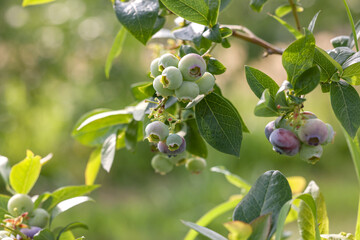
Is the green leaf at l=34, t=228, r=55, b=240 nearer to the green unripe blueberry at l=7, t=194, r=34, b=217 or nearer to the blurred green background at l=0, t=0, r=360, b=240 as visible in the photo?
the green unripe blueberry at l=7, t=194, r=34, b=217

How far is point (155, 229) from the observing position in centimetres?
277

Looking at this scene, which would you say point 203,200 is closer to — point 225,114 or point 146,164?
point 146,164

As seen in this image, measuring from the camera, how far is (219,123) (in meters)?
0.40

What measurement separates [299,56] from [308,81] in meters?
0.02

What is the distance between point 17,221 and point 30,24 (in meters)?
3.46

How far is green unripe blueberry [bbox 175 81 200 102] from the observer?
354 mm

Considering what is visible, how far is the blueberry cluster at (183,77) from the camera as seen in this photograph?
0.35 meters

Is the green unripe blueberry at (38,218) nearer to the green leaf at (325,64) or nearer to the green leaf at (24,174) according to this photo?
the green leaf at (24,174)

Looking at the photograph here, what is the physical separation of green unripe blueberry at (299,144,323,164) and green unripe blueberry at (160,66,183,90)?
0.38 feet

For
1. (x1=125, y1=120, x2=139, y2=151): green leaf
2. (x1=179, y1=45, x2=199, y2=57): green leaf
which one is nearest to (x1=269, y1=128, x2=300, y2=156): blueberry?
(x1=179, y1=45, x2=199, y2=57): green leaf

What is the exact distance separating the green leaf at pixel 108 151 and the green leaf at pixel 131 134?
15 mm

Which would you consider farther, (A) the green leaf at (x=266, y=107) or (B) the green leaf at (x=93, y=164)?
(B) the green leaf at (x=93, y=164)

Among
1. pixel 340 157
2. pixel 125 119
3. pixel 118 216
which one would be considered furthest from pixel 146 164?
pixel 125 119

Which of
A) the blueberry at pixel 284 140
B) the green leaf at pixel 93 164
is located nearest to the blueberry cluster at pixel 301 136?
the blueberry at pixel 284 140
